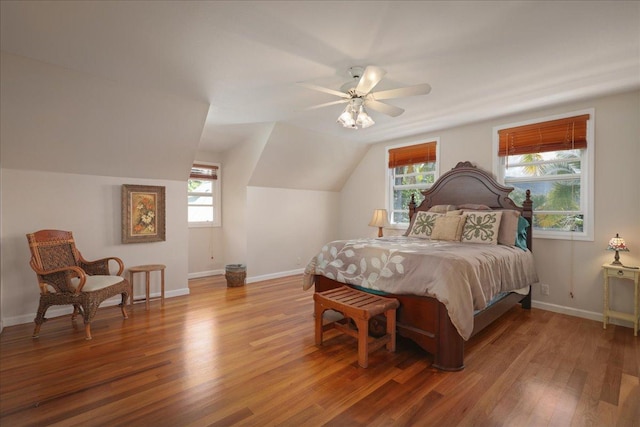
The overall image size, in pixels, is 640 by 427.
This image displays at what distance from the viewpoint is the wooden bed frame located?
2410 mm

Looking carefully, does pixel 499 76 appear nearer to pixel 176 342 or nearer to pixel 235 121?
pixel 235 121

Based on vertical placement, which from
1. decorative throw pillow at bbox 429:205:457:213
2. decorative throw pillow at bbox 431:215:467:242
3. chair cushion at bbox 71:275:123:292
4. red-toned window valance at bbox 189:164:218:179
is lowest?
chair cushion at bbox 71:275:123:292

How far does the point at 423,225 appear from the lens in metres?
4.36

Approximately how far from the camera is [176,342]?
2.88 metres

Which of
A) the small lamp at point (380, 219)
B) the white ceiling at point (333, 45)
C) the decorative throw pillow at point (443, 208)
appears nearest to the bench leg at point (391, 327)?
the white ceiling at point (333, 45)

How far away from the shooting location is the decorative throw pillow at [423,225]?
4.28 metres

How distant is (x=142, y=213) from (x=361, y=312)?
11.0ft

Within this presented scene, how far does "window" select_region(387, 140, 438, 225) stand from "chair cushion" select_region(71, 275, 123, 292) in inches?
170

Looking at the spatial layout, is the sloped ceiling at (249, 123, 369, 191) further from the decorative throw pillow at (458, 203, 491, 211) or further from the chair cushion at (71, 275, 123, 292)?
the chair cushion at (71, 275, 123, 292)

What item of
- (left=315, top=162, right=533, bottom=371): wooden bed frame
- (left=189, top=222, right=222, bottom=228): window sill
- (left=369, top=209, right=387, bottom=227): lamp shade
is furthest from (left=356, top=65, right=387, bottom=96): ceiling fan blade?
(left=189, top=222, right=222, bottom=228): window sill

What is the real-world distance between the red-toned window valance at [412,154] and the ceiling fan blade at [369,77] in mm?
2776

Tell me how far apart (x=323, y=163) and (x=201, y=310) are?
10.8 ft

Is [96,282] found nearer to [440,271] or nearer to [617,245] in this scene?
[440,271]

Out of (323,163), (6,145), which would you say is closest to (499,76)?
(323,163)
